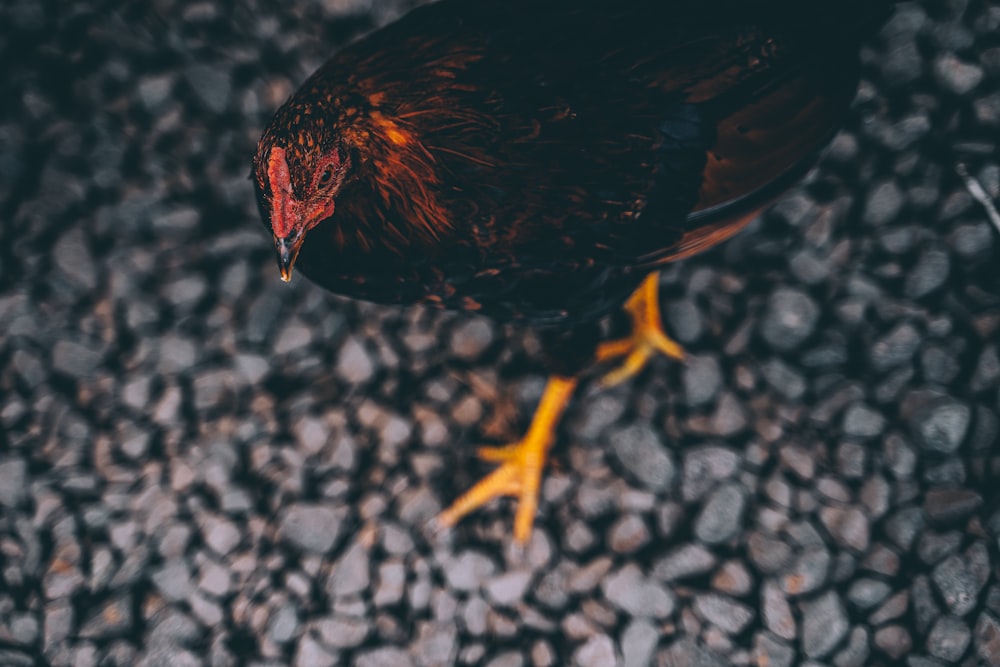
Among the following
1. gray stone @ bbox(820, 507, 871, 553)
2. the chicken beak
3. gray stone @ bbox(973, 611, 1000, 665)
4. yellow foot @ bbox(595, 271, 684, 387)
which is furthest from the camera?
yellow foot @ bbox(595, 271, 684, 387)

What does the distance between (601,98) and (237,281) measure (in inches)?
37.4

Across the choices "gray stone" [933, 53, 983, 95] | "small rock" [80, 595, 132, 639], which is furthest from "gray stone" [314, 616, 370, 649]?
"gray stone" [933, 53, 983, 95]

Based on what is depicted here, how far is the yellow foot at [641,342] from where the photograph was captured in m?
1.61

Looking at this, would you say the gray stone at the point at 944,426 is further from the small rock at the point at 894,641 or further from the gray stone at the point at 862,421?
the small rock at the point at 894,641

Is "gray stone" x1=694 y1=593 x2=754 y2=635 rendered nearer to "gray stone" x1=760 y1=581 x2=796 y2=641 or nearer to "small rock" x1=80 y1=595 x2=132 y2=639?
"gray stone" x1=760 y1=581 x2=796 y2=641

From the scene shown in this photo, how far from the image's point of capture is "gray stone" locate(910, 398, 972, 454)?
1.39 m

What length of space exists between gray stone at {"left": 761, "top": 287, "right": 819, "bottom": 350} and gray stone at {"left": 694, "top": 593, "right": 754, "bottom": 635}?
1.83ft

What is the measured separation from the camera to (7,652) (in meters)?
1.34

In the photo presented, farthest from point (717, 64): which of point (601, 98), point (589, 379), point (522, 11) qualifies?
point (589, 379)

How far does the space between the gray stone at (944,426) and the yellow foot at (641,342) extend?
0.50 metres

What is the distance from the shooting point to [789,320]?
1549 mm

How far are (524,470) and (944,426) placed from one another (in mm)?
854

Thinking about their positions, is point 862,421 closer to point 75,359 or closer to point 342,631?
point 342,631

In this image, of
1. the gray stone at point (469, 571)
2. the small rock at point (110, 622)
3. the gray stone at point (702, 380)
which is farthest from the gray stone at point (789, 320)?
the small rock at point (110, 622)
